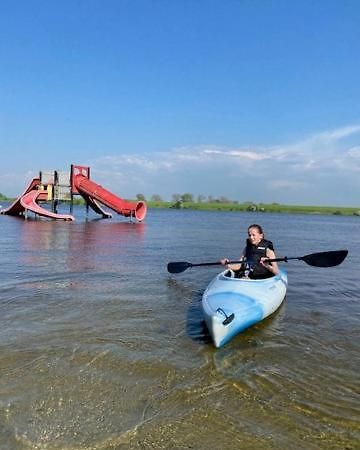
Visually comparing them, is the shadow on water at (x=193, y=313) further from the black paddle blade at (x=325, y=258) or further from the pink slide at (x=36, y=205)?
the pink slide at (x=36, y=205)

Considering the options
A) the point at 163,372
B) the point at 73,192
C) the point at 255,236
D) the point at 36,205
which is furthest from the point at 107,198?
the point at 163,372

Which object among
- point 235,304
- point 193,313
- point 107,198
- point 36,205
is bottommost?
point 193,313

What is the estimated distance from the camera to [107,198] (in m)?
36.5

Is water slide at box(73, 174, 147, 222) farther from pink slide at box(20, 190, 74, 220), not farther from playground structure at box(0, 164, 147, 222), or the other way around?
pink slide at box(20, 190, 74, 220)

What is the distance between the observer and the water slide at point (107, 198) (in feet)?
120

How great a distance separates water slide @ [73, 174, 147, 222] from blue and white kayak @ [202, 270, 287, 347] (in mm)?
28637

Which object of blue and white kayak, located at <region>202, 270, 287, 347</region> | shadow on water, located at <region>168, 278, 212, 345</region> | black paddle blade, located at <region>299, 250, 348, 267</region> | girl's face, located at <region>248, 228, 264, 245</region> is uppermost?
girl's face, located at <region>248, 228, 264, 245</region>

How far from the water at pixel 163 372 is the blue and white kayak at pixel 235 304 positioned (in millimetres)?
262

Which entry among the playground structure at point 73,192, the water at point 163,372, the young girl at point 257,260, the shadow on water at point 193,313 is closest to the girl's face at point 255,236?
the young girl at point 257,260

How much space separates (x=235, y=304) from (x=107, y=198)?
30.6 meters

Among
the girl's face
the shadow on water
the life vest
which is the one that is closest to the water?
the shadow on water

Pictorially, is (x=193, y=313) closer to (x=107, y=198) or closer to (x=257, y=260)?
(x=257, y=260)

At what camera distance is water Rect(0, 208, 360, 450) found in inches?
162

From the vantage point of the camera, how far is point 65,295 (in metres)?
9.39
